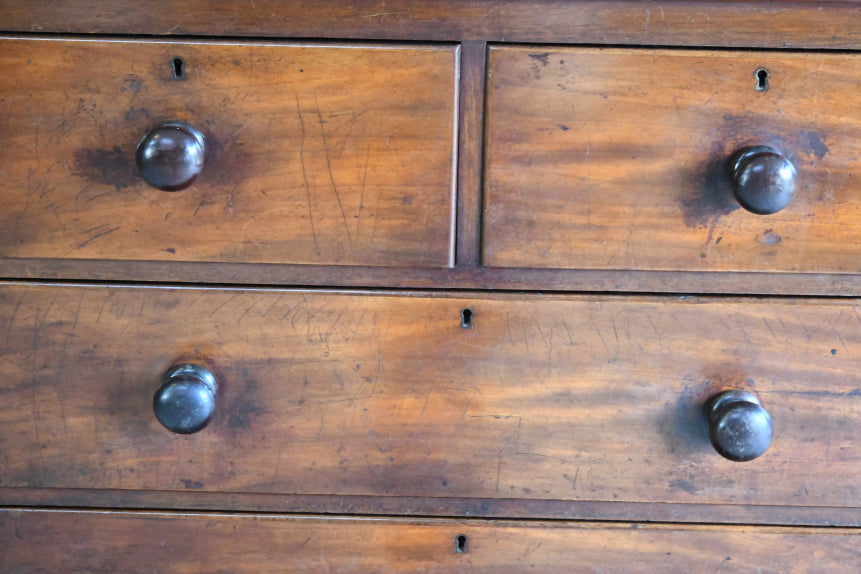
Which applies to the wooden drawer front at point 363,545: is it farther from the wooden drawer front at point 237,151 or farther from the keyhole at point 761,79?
the keyhole at point 761,79

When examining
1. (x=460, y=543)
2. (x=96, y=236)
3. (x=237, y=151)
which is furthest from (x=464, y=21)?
(x=460, y=543)

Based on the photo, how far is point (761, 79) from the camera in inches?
19.7

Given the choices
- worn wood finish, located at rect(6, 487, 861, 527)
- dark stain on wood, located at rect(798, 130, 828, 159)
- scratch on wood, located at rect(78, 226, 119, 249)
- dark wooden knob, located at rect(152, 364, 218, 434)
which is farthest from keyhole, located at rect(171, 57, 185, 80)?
dark stain on wood, located at rect(798, 130, 828, 159)

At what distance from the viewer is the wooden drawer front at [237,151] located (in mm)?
497

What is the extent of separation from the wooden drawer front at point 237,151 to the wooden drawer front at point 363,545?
0.23 m

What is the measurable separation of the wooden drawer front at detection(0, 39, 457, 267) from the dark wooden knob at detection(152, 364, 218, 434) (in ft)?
0.33

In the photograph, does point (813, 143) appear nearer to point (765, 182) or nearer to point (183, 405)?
point (765, 182)

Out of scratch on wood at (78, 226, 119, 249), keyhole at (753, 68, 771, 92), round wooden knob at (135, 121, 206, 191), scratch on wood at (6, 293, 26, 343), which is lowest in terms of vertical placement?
scratch on wood at (6, 293, 26, 343)

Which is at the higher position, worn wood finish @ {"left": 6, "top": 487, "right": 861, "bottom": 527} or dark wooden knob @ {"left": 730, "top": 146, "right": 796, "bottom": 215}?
dark wooden knob @ {"left": 730, "top": 146, "right": 796, "bottom": 215}

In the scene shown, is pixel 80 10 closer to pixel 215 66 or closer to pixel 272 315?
pixel 215 66

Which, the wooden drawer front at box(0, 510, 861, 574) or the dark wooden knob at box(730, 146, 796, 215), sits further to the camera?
the wooden drawer front at box(0, 510, 861, 574)

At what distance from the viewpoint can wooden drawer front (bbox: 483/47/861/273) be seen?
1.63 feet

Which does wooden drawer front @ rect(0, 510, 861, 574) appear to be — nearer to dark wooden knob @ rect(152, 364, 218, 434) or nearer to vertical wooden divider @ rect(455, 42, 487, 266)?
dark wooden knob @ rect(152, 364, 218, 434)

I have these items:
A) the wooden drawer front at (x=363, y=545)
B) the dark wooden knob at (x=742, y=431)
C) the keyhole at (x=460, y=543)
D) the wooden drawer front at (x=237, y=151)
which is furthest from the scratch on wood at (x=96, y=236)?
the dark wooden knob at (x=742, y=431)
